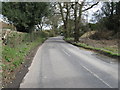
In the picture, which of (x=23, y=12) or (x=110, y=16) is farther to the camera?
(x=110, y=16)

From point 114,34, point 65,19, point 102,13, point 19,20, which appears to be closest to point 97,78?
point 19,20

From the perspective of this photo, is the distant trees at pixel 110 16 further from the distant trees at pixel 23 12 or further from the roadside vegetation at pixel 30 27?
the distant trees at pixel 23 12

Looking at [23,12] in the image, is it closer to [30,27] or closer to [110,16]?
[30,27]

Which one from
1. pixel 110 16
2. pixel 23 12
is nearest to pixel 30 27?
pixel 23 12

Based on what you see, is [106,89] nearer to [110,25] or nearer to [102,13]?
[110,25]

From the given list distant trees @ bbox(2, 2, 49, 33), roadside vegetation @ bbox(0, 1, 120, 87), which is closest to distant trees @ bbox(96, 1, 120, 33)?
roadside vegetation @ bbox(0, 1, 120, 87)

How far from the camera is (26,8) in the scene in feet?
88.3

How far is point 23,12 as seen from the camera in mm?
27188

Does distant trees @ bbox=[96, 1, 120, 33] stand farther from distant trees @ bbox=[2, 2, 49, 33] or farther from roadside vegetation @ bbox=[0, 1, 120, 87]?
distant trees @ bbox=[2, 2, 49, 33]

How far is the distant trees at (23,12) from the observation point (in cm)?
2588

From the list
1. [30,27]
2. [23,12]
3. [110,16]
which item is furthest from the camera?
[110,16]

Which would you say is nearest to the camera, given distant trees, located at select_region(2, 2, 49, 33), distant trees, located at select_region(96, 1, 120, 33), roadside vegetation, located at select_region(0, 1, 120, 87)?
roadside vegetation, located at select_region(0, 1, 120, 87)

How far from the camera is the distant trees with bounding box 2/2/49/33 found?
25.9m

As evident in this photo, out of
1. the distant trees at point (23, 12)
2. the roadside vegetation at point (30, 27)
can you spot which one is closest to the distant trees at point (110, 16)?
the roadside vegetation at point (30, 27)
